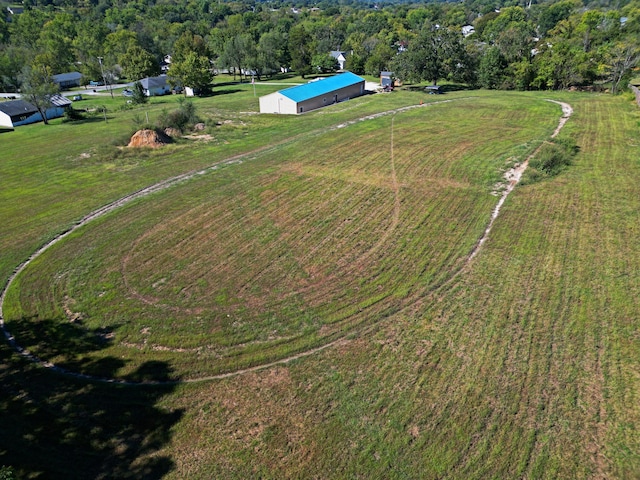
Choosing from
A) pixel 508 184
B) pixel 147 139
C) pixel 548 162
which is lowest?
pixel 508 184

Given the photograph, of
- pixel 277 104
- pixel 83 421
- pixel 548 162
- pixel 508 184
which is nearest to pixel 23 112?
pixel 277 104

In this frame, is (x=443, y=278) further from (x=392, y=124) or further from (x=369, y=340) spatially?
(x=392, y=124)

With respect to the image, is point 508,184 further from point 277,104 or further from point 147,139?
point 277,104

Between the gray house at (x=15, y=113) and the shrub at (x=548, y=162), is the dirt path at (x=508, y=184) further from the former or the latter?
the gray house at (x=15, y=113)

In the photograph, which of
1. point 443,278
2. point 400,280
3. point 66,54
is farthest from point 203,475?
point 66,54

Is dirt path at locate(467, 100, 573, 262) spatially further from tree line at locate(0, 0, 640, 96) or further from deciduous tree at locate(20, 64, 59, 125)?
deciduous tree at locate(20, 64, 59, 125)

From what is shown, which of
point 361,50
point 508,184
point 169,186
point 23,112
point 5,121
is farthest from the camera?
point 361,50
